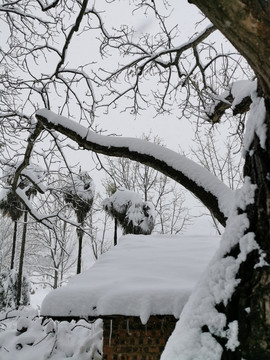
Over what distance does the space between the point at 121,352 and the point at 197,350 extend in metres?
3.47


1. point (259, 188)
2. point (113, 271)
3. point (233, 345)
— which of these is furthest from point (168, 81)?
point (233, 345)

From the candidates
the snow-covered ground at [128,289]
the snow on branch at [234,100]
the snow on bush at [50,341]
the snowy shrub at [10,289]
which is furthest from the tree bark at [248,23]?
the snowy shrub at [10,289]

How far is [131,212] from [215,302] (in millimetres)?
14686

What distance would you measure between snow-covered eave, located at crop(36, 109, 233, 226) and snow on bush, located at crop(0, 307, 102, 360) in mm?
4952

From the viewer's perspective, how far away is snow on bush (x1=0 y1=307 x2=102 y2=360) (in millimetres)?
7590

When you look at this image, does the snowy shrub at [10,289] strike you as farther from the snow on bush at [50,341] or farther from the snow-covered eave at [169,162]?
the snow-covered eave at [169,162]

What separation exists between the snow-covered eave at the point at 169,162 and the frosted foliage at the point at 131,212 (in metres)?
11.8

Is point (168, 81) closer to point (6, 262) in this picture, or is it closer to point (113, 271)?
point (113, 271)

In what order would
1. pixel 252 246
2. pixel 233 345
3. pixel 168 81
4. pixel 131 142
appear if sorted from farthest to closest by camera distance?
pixel 168 81 → pixel 131 142 → pixel 252 246 → pixel 233 345

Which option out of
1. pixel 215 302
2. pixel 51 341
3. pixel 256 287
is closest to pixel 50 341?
pixel 51 341

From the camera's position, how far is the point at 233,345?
→ 156 centimetres

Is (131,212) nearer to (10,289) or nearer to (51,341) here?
(51,341)

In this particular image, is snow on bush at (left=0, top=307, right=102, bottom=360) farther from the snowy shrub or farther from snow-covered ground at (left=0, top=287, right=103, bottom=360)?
the snowy shrub

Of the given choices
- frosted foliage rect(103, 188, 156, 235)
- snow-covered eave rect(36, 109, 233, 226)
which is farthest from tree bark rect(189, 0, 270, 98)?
frosted foliage rect(103, 188, 156, 235)
